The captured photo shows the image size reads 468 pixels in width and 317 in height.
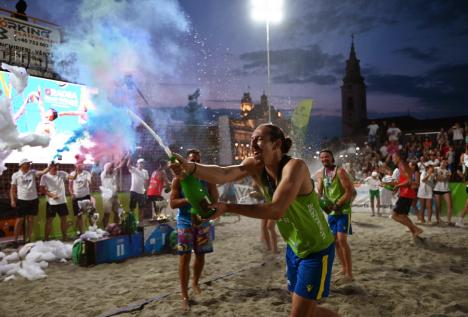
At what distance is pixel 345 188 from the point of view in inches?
222

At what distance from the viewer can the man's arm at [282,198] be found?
228 cm

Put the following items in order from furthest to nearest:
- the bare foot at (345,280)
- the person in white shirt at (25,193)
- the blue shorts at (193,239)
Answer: the person in white shirt at (25,193) < the bare foot at (345,280) < the blue shorts at (193,239)

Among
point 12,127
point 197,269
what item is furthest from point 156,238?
point 12,127

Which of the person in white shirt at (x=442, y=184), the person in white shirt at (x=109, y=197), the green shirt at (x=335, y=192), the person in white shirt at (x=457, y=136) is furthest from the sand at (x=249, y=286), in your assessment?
the person in white shirt at (x=457, y=136)

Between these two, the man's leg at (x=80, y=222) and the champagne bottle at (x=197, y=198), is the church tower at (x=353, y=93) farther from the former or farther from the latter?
the champagne bottle at (x=197, y=198)

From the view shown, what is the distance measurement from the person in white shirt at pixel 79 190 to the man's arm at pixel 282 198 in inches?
339

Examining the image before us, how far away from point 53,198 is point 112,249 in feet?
9.61

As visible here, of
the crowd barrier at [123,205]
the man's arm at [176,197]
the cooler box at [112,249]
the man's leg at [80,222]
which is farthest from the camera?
the man's leg at [80,222]

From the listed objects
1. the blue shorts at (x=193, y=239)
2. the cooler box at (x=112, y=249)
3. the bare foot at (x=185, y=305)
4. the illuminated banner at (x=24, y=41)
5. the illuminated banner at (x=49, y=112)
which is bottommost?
the bare foot at (x=185, y=305)

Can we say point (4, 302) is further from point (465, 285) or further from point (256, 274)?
point (465, 285)

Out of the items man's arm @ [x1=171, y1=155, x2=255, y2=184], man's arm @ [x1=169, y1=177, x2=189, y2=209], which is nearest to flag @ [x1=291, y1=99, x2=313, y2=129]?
man's arm @ [x1=169, y1=177, x2=189, y2=209]

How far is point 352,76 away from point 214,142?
3091 centimetres

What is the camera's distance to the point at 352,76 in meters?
62.2

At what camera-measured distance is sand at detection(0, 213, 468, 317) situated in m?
4.56
